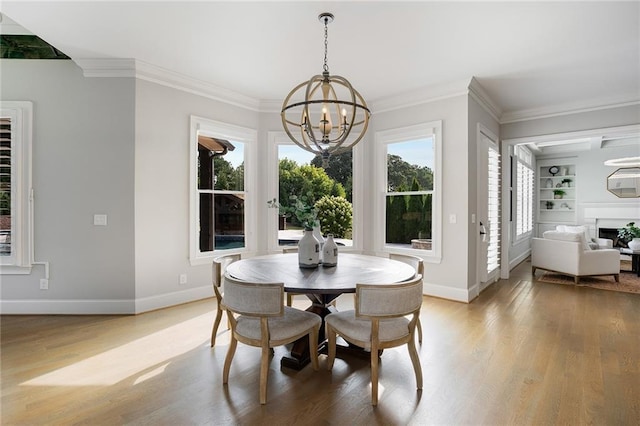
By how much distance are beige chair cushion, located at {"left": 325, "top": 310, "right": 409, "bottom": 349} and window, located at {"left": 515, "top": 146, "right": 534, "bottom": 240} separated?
596 centimetres

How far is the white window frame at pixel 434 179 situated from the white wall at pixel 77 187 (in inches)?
129

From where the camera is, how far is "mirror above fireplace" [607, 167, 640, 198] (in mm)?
7794

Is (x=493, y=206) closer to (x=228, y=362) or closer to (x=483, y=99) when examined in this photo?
(x=483, y=99)

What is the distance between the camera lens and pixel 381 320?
221 centimetres

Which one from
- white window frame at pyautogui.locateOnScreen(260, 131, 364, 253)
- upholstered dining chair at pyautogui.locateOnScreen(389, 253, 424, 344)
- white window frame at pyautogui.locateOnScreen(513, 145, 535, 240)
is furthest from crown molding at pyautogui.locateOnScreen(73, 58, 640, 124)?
upholstered dining chair at pyautogui.locateOnScreen(389, 253, 424, 344)

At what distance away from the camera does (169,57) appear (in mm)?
3641

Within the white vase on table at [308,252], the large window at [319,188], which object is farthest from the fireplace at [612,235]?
the white vase on table at [308,252]

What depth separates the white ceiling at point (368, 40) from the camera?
9.04 ft

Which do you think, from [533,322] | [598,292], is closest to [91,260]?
[533,322]

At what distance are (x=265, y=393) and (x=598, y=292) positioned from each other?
16.9 feet

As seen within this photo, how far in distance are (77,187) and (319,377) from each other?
3.35 metres

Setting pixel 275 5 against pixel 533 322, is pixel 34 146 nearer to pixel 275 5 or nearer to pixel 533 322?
pixel 275 5

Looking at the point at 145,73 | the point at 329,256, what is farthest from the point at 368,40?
the point at 145,73

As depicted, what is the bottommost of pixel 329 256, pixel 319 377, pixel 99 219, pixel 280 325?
pixel 319 377
